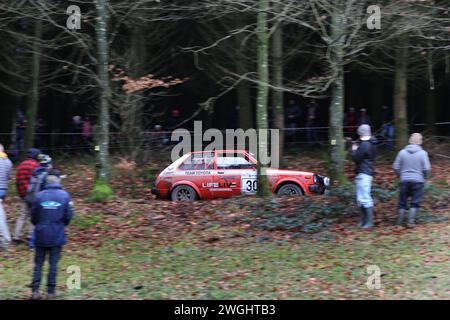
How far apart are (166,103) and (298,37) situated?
370 inches

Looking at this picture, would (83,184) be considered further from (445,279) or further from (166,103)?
(445,279)

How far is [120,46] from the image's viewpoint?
22.6 meters

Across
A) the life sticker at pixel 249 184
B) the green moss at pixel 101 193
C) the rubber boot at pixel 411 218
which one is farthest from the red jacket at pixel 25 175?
the rubber boot at pixel 411 218

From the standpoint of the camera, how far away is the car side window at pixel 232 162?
16.9 m

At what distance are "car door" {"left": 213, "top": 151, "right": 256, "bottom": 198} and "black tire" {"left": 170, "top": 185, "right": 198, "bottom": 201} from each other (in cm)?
60

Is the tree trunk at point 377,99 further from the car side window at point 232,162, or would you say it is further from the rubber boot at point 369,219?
the rubber boot at point 369,219

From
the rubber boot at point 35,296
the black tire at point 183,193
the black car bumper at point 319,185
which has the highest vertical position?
the black car bumper at point 319,185

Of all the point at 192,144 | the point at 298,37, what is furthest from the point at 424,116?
the point at 192,144

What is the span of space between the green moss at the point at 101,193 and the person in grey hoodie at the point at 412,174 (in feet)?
22.9

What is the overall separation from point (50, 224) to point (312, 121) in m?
17.2

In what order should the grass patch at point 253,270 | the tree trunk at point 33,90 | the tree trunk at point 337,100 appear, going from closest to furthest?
the grass patch at point 253,270 → the tree trunk at point 337,100 → the tree trunk at point 33,90

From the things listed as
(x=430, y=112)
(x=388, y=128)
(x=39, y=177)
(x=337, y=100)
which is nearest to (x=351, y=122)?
Answer: (x=388, y=128)

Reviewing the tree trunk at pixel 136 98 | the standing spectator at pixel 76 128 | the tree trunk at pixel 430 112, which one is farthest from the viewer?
the standing spectator at pixel 76 128

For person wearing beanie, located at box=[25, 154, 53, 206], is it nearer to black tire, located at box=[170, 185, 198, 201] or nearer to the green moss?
the green moss
